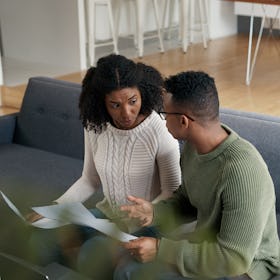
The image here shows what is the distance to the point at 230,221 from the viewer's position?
1262 millimetres

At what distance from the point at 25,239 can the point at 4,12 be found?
17.0 feet

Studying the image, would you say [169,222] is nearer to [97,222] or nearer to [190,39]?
[97,222]

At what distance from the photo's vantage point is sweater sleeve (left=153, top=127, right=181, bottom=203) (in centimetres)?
172

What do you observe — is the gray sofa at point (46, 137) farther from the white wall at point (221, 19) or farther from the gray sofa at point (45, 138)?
the white wall at point (221, 19)

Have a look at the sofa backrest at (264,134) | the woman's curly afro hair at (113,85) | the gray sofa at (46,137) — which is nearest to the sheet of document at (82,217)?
the woman's curly afro hair at (113,85)

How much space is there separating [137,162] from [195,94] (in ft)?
1.53

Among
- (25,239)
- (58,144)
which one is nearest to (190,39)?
(58,144)

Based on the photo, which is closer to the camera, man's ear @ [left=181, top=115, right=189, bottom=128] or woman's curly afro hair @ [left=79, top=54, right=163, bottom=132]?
man's ear @ [left=181, top=115, right=189, bottom=128]

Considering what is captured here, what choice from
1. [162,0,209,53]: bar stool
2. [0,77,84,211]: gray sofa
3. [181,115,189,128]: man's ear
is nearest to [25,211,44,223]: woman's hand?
[181,115,189,128]: man's ear

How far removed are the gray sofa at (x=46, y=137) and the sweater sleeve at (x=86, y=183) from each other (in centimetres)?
56

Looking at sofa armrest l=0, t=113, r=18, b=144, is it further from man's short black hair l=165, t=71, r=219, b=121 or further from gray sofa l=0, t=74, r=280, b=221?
man's short black hair l=165, t=71, r=219, b=121

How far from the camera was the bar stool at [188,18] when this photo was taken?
5805 mm

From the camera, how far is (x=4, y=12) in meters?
5.71

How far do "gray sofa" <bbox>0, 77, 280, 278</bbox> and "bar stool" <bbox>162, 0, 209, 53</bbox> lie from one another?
2.99 metres
